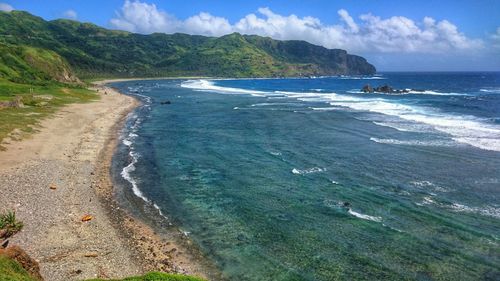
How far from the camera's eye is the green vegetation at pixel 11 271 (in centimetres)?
1537

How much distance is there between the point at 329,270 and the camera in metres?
24.0

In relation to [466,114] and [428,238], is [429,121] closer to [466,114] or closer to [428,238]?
[466,114]

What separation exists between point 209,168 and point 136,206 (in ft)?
41.1

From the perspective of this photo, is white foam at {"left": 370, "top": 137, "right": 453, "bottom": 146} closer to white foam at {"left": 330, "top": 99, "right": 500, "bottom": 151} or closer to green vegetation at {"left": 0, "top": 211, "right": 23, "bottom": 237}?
white foam at {"left": 330, "top": 99, "right": 500, "bottom": 151}

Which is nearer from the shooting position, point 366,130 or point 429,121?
point 366,130

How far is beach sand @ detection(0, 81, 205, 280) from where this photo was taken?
24.0 m

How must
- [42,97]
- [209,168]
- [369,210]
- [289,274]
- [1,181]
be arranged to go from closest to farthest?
1. [289,274]
2. [369,210]
3. [1,181]
4. [209,168]
5. [42,97]

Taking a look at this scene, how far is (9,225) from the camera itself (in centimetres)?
2711

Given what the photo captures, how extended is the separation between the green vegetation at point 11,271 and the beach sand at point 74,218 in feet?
17.9

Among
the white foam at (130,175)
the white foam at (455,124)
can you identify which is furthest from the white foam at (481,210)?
the white foam at (130,175)

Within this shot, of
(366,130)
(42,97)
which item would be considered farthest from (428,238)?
(42,97)

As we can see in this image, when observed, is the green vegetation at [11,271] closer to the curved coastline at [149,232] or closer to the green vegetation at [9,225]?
the curved coastline at [149,232]

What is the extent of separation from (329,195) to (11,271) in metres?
25.2

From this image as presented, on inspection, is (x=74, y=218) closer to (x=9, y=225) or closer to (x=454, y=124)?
(x=9, y=225)
